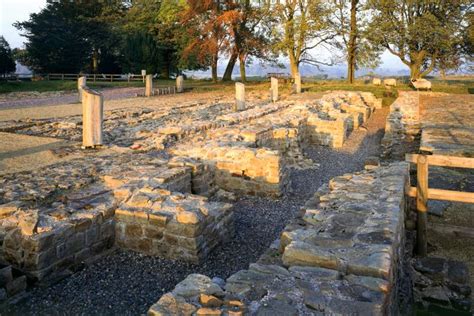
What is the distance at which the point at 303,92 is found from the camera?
2853 cm

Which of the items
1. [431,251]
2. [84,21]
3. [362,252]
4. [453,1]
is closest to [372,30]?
[453,1]

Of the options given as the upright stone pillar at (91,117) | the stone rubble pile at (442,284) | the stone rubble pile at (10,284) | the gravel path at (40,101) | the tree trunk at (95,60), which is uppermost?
the tree trunk at (95,60)

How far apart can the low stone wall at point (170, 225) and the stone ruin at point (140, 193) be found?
1cm

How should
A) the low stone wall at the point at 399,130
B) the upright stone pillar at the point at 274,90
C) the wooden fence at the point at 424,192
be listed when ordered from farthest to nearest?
1. the upright stone pillar at the point at 274,90
2. the low stone wall at the point at 399,130
3. the wooden fence at the point at 424,192

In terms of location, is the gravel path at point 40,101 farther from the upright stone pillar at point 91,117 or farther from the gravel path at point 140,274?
the gravel path at point 140,274

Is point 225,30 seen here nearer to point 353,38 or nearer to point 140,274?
point 353,38

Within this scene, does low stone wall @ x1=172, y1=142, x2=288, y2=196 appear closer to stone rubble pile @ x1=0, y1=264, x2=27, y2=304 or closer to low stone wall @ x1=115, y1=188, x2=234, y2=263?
low stone wall @ x1=115, y1=188, x2=234, y2=263

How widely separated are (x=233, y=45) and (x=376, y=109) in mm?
13495

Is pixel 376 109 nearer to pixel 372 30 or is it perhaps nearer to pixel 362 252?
pixel 372 30

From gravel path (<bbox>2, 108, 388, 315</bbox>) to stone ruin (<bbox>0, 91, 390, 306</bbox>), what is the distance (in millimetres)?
173

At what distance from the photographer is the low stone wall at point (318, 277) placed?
9.53 feet

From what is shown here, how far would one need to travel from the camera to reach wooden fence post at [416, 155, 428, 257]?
5.62 metres

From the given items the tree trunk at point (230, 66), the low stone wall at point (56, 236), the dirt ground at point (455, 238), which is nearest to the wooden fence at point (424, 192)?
the dirt ground at point (455, 238)

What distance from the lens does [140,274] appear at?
4.77 metres
